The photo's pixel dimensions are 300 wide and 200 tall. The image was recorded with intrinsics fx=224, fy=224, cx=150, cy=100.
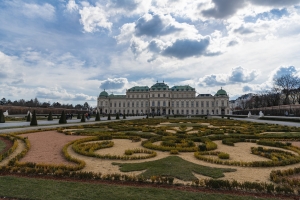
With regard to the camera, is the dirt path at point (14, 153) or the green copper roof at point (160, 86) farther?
the green copper roof at point (160, 86)

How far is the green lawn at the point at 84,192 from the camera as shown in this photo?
4434mm

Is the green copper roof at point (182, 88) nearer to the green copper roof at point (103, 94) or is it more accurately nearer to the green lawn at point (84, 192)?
the green copper roof at point (103, 94)

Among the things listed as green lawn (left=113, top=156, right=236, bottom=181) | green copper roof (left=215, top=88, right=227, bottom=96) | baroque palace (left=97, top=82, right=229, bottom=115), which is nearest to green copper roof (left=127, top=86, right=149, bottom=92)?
baroque palace (left=97, top=82, right=229, bottom=115)

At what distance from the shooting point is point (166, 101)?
92.2 meters

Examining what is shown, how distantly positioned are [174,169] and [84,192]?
2.64m

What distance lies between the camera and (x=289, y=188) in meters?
4.70

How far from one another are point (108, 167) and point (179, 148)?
3418mm

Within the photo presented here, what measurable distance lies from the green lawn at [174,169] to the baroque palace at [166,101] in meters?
81.9

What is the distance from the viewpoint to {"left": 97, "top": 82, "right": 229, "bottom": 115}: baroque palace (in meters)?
92.4

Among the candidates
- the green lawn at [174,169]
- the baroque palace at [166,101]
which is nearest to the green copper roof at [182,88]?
the baroque palace at [166,101]

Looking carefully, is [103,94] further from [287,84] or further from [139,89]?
[287,84]

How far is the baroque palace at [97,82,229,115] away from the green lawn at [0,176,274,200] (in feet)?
275

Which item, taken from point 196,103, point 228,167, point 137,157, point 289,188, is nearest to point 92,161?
point 137,157

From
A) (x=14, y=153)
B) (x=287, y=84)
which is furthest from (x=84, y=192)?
(x=287, y=84)
